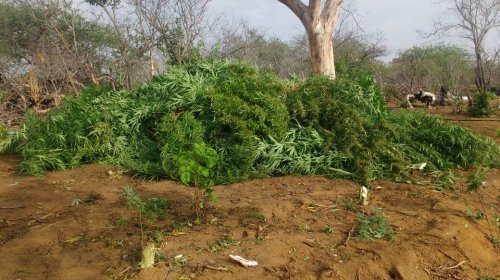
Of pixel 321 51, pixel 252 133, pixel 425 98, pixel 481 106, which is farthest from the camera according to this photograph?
pixel 425 98

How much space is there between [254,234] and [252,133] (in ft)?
6.21

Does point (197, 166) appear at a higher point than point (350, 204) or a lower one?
higher

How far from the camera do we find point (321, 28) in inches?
315

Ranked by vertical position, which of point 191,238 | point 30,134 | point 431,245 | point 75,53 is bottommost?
point 431,245

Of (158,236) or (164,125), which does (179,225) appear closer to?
(158,236)

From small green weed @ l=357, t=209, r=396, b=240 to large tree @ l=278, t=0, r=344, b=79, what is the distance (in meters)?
5.06

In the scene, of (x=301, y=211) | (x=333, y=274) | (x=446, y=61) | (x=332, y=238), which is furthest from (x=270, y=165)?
(x=446, y=61)

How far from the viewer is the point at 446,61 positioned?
22812mm

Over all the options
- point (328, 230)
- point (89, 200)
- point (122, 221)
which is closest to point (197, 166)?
point (122, 221)

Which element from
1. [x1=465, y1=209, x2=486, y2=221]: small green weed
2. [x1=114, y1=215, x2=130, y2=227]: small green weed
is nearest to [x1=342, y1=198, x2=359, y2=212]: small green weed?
[x1=465, y1=209, x2=486, y2=221]: small green weed

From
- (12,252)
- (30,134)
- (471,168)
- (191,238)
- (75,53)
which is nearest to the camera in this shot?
(12,252)

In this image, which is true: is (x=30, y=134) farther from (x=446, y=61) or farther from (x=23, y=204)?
(x=446, y=61)

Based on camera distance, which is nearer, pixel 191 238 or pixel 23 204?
pixel 191 238

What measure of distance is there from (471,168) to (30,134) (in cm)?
528
